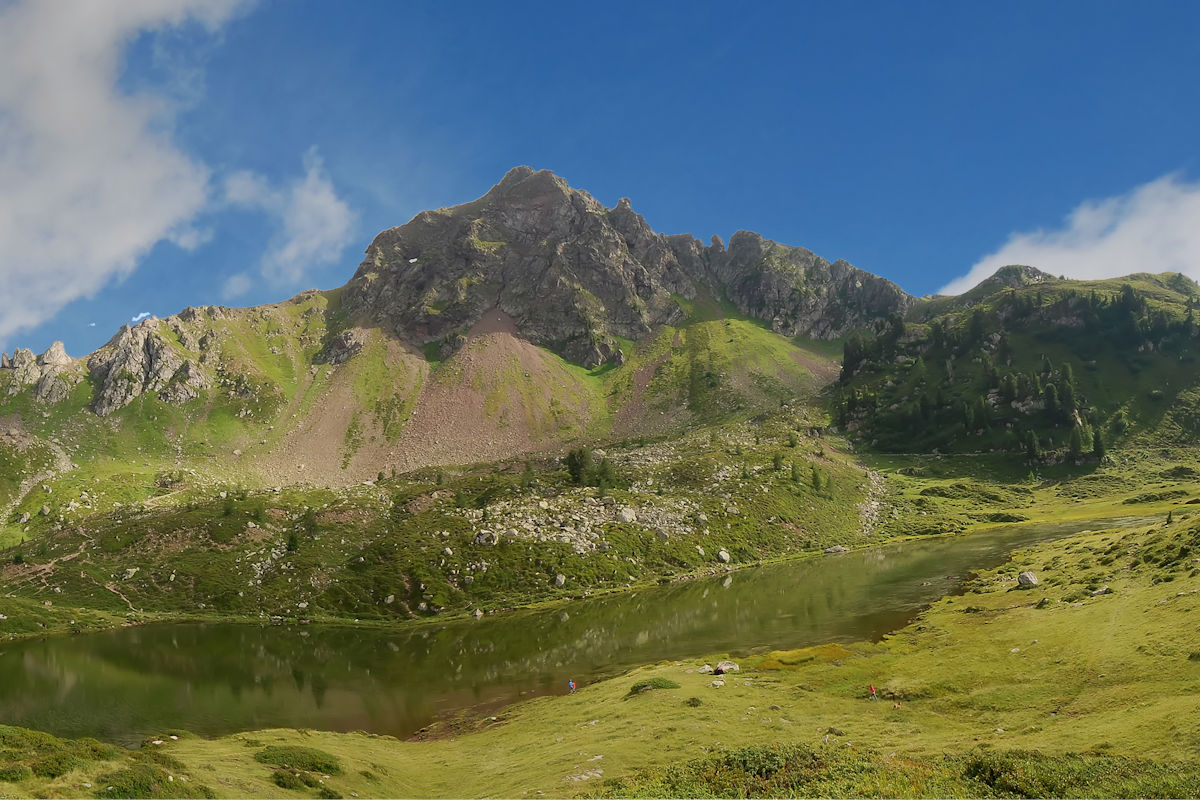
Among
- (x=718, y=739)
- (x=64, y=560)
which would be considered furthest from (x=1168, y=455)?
(x=64, y=560)

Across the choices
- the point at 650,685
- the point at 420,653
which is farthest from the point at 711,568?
the point at 650,685

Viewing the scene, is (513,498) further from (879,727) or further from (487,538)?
(879,727)

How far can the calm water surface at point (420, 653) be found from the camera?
48656 millimetres

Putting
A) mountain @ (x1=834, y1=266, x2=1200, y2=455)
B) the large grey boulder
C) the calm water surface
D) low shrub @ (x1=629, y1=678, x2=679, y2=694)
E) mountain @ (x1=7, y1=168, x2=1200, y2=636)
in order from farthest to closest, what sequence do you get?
mountain @ (x1=834, y1=266, x2=1200, y2=455) < the large grey boulder < mountain @ (x1=7, y1=168, x2=1200, y2=636) < the calm water surface < low shrub @ (x1=629, y1=678, x2=679, y2=694)

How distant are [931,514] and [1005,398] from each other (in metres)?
84.0

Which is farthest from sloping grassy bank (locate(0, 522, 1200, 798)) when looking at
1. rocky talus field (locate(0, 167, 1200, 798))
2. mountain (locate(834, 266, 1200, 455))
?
mountain (locate(834, 266, 1200, 455))

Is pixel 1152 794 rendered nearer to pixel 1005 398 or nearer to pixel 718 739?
pixel 718 739

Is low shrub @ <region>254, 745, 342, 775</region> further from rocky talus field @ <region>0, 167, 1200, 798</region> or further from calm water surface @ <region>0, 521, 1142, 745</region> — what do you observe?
calm water surface @ <region>0, 521, 1142, 745</region>

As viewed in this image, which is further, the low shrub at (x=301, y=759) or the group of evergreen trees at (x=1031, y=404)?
the group of evergreen trees at (x=1031, y=404)

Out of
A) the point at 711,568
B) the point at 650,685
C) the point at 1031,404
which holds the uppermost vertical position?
the point at 1031,404

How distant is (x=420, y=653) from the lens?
65.4 metres

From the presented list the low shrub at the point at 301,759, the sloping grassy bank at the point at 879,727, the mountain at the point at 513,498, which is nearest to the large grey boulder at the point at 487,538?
the mountain at the point at 513,498

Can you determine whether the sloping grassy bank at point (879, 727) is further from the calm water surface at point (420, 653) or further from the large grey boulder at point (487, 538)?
the large grey boulder at point (487, 538)

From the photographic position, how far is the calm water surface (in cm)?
4866
